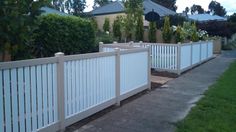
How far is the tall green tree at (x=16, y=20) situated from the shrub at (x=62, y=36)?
27.1 feet

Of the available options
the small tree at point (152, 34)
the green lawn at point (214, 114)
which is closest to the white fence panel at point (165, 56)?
the green lawn at point (214, 114)

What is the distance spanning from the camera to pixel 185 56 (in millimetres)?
15977

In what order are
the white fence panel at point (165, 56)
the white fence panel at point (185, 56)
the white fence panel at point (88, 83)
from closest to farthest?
the white fence panel at point (88, 83), the white fence panel at point (165, 56), the white fence panel at point (185, 56)

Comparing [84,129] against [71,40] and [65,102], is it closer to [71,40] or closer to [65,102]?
[65,102]

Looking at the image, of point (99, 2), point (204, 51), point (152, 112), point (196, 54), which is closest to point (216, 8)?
point (99, 2)

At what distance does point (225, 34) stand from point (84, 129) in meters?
36.4

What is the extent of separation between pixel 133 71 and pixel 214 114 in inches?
103

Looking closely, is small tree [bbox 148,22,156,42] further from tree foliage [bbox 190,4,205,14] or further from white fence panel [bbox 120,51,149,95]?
tree foliage [bbox 190,4,205,14]

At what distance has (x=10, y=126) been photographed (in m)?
5.12

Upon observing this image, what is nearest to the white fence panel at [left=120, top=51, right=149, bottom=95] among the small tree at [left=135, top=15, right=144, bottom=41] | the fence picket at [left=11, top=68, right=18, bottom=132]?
the fence picket at [left=11, top=68, right=18, bottom=132]

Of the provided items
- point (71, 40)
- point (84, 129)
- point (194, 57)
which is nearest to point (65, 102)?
point (84, 129)

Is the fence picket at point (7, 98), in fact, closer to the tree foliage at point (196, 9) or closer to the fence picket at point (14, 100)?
the fence picket at point (14, 100)

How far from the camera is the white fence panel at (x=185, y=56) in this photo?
15266 mm

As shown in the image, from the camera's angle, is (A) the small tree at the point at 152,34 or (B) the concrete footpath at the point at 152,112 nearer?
(B) the concrete footpath at the point at 152,112
